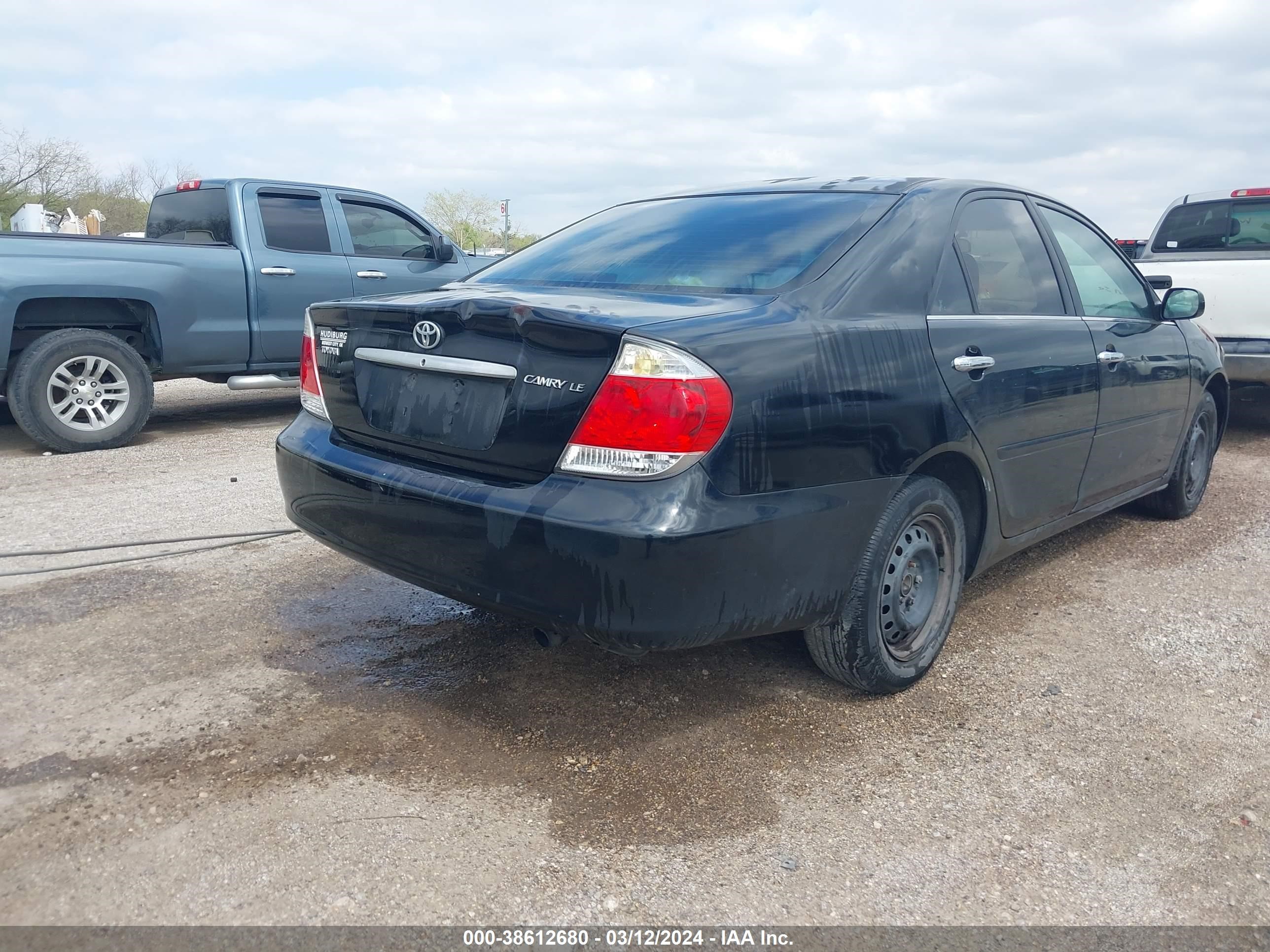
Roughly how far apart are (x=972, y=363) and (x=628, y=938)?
2006mm

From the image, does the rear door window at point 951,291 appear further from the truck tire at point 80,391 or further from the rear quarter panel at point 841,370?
the truck tire at point 80,391

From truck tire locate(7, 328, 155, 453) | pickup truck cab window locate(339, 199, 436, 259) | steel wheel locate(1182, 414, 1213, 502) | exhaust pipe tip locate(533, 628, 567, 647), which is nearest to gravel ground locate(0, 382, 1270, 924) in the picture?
exhaust pipe tip locate(533, 628, 567, 647)

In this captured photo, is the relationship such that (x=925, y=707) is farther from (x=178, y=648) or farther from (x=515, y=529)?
(x=178, y=648)

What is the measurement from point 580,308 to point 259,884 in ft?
5.07

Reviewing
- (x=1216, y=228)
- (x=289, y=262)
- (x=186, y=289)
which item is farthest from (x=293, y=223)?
(x=1216, y=228)

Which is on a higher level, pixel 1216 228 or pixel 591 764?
pixel 1216 228

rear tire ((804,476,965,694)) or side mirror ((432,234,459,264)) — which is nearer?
rear tire ((804,476,965,694))

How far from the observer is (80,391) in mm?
6660

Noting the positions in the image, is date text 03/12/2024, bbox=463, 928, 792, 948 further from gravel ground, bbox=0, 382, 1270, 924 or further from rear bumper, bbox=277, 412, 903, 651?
rear bumper, bbox=277, 412, 903, 651

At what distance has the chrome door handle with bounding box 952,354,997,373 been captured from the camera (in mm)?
3127

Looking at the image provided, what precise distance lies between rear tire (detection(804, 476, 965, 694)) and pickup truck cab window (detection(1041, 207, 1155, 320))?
4.50ft

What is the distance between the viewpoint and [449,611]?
152 inches

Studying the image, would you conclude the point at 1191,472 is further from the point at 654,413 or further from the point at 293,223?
the point at 293,223

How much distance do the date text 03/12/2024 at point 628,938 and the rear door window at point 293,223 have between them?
21.9 ft
